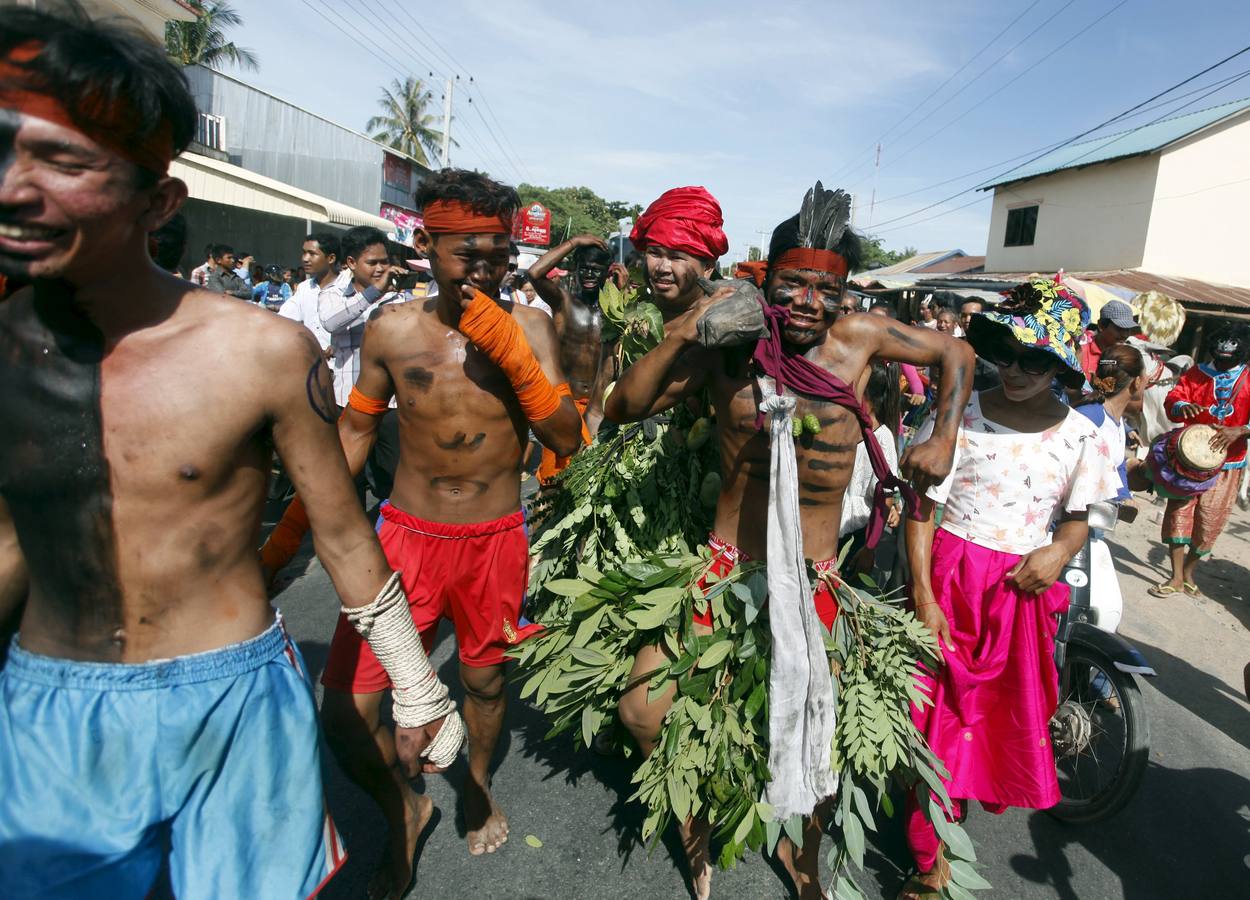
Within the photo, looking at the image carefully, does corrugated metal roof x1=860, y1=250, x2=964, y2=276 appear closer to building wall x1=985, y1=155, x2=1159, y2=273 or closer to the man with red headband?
building wall x1=985, y1=155, x2=1159, y2=273

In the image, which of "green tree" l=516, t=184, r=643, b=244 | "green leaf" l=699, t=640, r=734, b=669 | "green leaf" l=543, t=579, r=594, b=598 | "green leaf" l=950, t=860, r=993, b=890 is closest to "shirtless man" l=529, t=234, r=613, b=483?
"green leaf" l=543, t=579, r=594, b=598

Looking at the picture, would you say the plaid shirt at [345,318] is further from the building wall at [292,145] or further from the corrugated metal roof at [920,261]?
the corrugated metal roof at [920,261]

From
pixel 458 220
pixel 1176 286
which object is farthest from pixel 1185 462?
pixel 1176 286

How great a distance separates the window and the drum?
61.1 feet

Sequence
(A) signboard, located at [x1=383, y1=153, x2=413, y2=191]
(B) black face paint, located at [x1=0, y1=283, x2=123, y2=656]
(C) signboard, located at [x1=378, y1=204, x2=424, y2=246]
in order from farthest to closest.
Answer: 1. (A) signboard, located at [x1=383, y1=153, x2=413, y2=191]
2. (C) signboard, located at [x1=378, y1=204, x2=424, y2=246]
3. (B) black face paint, located at [x1=0, y1=283, x2=123, y2=656]

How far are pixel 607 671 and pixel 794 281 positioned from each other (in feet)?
4.79

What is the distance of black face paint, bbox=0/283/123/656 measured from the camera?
4.56ft

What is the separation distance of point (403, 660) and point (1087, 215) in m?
22.4

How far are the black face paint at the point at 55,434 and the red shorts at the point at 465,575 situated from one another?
1.23 metres

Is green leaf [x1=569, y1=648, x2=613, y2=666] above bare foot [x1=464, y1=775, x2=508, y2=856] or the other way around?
above

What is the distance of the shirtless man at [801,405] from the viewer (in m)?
2.40

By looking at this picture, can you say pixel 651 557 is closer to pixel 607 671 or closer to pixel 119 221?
pixel 607 671

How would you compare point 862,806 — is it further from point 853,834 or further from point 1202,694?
point 1202,694

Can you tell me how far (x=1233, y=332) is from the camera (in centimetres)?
567
